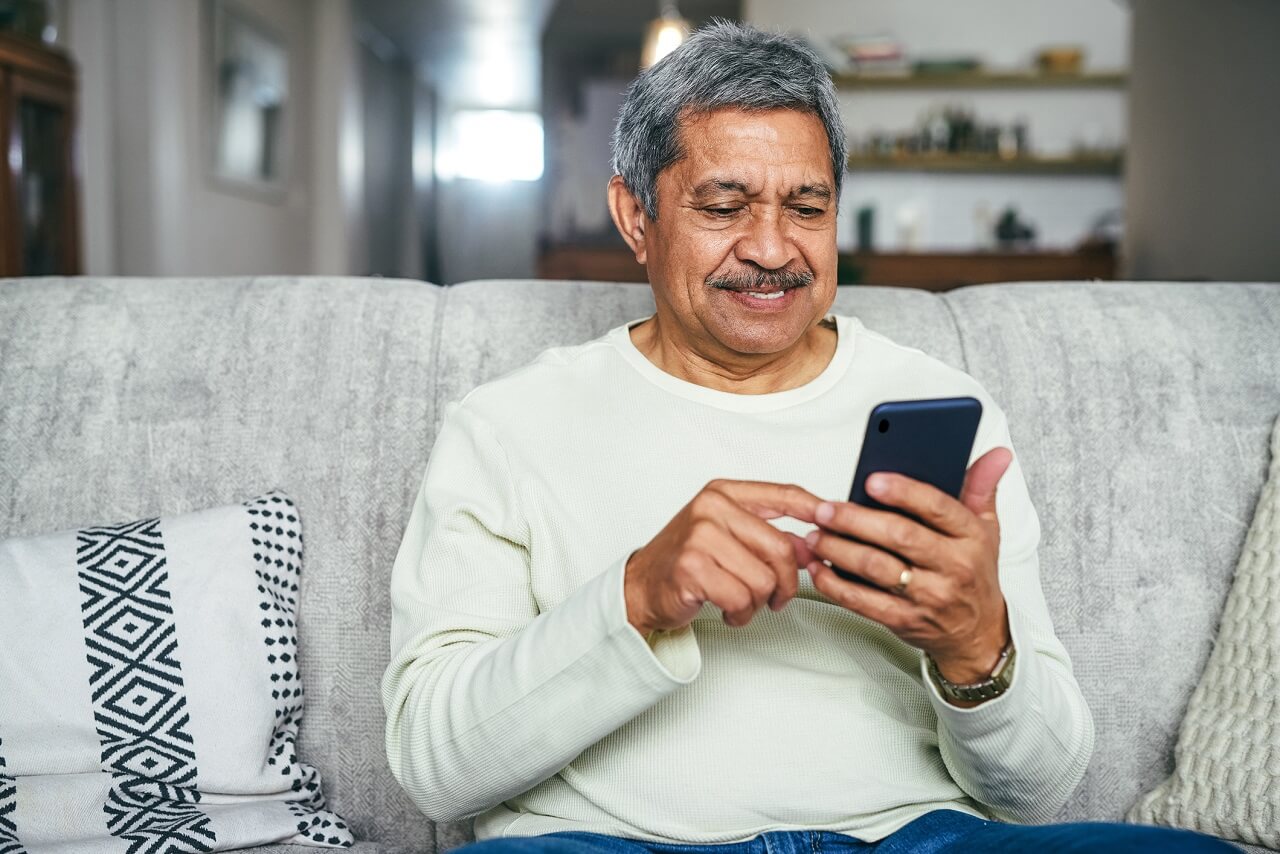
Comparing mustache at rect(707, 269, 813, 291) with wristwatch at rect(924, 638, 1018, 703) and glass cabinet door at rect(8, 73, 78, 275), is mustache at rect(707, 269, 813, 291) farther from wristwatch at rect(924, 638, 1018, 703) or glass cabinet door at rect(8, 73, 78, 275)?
glass cabinet door at rect(8, 73, 78, 275)

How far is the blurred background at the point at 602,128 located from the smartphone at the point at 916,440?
2061 mm

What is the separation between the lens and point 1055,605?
1289 mm

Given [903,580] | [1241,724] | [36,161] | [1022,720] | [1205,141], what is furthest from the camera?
[1205,141]

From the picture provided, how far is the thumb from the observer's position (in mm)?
863

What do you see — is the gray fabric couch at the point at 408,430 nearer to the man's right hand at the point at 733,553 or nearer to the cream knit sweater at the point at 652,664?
the cream knit sweater at the point at 652,664

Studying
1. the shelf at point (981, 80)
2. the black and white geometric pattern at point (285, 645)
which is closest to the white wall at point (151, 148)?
the shelf at point (981, 80)

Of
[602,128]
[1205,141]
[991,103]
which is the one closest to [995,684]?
[1205,141]

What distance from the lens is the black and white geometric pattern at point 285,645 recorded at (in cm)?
117

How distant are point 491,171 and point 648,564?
35.6ft

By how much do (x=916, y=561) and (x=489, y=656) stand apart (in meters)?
0.38

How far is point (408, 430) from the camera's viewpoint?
1325mm

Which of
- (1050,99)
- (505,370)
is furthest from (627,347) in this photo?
(1050,99)

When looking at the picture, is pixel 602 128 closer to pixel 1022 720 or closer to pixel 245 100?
pixel 245 100

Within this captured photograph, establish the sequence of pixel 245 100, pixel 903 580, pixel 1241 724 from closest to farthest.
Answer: pixel 903 580, pixel 1241 724, pixel 245 100
